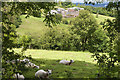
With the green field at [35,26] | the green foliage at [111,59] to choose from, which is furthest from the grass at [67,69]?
the green field at [35,26]

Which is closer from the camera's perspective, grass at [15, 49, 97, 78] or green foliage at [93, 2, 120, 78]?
green foliage at [93, 2, 120, 78]

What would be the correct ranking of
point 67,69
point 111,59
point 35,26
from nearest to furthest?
1. point 111,59
2. point 67,69
3. point 35,26

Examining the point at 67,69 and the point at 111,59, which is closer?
the point at 111,59

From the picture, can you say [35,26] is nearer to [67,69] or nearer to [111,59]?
[67,69]

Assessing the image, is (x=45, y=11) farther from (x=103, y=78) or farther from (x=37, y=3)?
(x=103, y=78)

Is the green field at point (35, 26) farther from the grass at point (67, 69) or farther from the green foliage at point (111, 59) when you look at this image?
the green foliage at point (111, 59)

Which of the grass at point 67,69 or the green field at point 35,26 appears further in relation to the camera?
the green field at point 35,26

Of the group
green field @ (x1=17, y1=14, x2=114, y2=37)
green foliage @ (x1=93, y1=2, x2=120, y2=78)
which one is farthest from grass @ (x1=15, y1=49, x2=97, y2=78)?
green field @ (x1=17, y1=14, x2=114, y2=37)

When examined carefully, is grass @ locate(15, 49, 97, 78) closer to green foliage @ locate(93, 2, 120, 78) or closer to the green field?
green foliage @ locate(93, 2, 120, 78)

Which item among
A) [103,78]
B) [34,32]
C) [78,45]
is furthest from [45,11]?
[34,32]

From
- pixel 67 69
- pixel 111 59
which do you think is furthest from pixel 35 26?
pixel 111 59

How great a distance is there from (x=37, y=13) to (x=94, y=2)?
2.77 metres

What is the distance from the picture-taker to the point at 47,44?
2057 inches

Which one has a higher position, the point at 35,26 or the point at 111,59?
the point at 111,59
